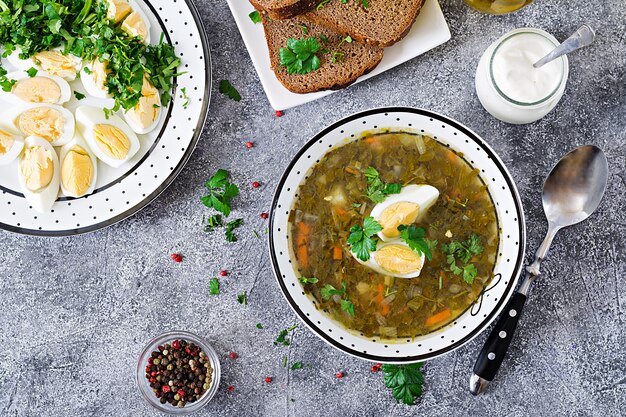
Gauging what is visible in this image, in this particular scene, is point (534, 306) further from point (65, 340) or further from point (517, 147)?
point (65, 340)

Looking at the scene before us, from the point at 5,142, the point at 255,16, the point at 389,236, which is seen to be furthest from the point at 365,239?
the point at 5,142

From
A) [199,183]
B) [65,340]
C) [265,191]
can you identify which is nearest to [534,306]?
[265,191]

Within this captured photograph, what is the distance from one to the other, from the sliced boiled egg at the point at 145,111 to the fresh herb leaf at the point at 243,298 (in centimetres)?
67

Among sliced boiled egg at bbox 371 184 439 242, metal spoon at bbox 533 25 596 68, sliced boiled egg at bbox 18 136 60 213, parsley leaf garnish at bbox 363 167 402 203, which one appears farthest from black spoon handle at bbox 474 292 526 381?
sliced boiled egg at bbox 18 136 60 213

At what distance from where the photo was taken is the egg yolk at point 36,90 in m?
2.15

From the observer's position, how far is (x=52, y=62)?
2.13m

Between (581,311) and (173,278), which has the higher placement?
(173,278)

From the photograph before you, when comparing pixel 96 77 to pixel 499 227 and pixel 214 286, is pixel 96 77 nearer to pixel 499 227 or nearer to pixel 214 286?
pixel 214 286

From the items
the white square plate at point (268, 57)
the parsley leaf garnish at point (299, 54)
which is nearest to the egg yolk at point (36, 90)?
the white square plate at point (268, 57)

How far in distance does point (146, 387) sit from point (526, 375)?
1.37 metres

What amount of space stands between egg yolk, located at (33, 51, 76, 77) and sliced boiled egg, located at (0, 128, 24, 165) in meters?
0.26

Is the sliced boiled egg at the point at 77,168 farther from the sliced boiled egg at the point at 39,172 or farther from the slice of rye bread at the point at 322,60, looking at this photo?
the slice of rye bread at the point at 322,60

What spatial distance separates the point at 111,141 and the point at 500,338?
149cm

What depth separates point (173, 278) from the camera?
2.30 meters
